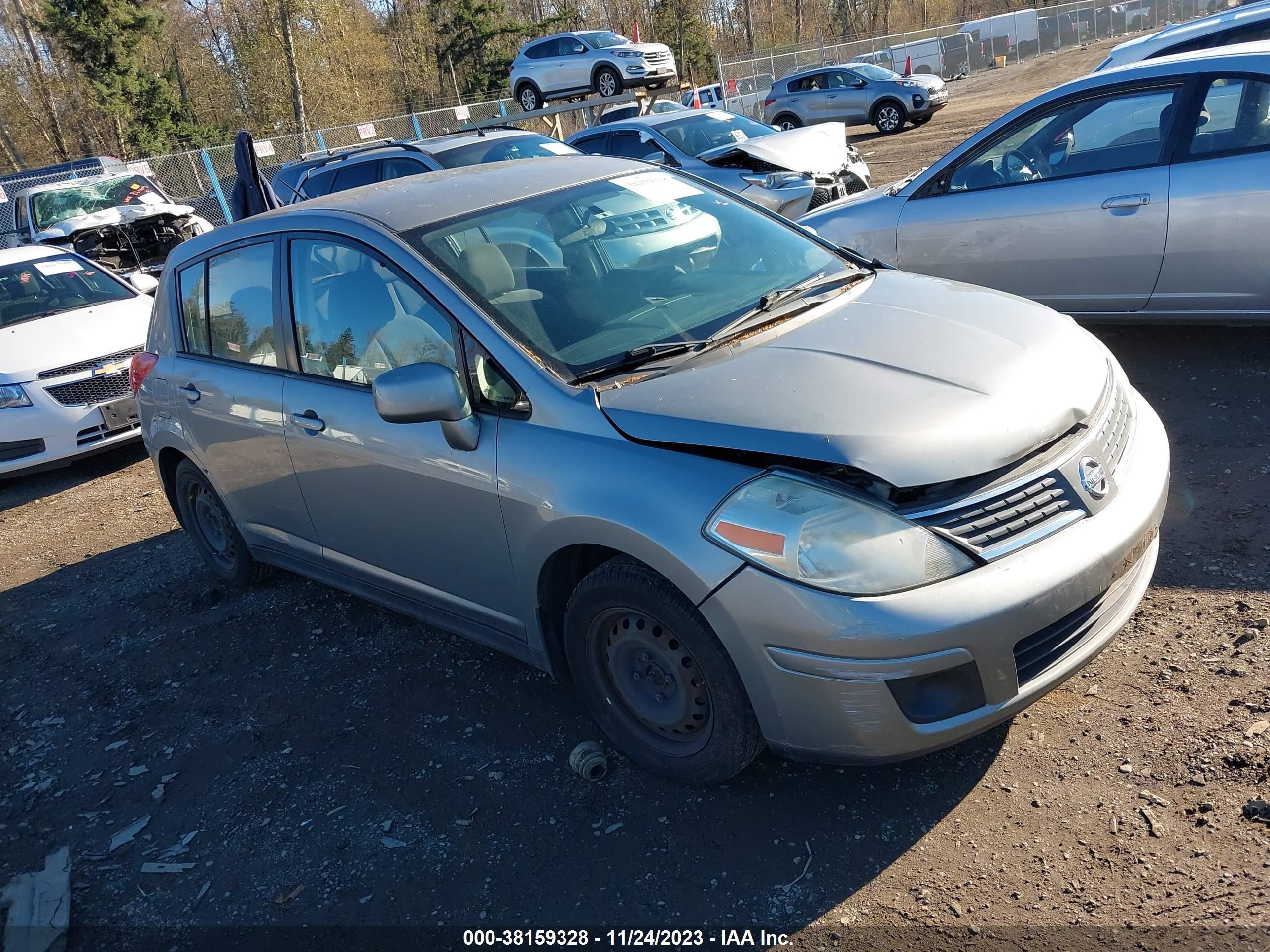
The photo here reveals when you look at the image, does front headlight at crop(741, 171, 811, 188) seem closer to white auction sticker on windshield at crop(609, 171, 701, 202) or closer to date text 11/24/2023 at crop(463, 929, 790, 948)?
white auction sticker on windshield at crop(609, 171, 701, 202)

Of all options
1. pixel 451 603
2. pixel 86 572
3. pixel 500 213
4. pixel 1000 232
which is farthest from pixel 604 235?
pixel 86 572

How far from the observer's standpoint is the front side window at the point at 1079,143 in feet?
17.3

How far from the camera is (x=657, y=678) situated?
298 centimetres

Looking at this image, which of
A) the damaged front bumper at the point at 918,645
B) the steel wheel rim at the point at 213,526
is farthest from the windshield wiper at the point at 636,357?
the steel wheel rim at the point at 213,526


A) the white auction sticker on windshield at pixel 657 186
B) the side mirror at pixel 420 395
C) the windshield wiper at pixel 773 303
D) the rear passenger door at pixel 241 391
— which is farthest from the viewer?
the rear passenger door at pixel 241 391

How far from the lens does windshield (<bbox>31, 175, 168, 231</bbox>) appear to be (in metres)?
15.2

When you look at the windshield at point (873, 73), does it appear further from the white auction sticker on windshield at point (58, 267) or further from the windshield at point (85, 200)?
the white auction sticker on windshield at point (58, 267)

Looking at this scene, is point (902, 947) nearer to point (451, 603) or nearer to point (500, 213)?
point (451, 603)

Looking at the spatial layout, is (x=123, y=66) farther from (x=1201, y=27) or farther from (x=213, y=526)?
(x=213, y=526)

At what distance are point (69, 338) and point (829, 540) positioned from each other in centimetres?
762

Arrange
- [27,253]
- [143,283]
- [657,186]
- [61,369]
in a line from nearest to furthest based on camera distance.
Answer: [657,186]
[61,369]
[27,253]
[143,283]

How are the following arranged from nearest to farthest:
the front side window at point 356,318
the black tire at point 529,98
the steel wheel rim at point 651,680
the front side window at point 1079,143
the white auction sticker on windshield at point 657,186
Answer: the steel wheel rim at point 651,680
the front side window at point 356,318
the white auction sticker on windshield at point 657,186
the front side window at point 1079,143
the black tire at point 529,98

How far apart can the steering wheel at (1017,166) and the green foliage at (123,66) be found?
3996 centimetres

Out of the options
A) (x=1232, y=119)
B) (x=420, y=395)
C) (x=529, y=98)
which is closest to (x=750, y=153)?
(x=1232, y=119)
